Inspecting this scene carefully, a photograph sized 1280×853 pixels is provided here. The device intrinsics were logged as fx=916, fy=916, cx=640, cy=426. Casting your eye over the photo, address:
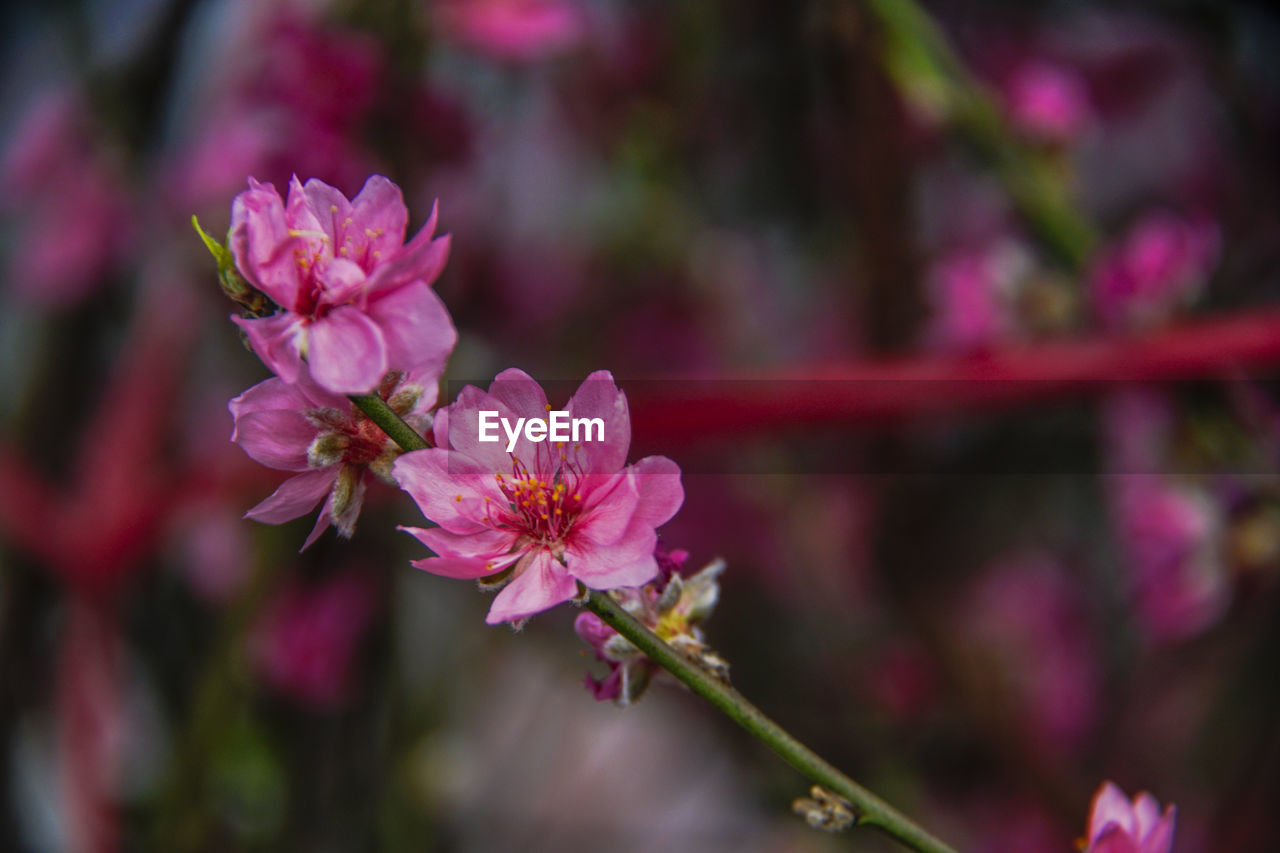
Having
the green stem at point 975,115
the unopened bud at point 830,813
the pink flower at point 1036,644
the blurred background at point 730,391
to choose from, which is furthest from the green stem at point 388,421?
the pink flower at point 1036,644

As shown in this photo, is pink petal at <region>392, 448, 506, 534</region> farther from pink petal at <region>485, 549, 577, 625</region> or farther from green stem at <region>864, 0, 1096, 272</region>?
green stem at <region>864, 0, 1096, 272</region>

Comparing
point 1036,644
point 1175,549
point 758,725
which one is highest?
point 758,725

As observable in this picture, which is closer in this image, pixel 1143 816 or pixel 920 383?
pixel 1143 816

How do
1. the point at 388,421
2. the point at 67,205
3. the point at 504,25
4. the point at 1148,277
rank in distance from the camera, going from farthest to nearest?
the point at 67,205 < the point at 504,25 < the point at 1148,277 < the point at 388,421

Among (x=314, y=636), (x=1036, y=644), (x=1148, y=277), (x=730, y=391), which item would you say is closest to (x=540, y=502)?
(x=730, y=391)

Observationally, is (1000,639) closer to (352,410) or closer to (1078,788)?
(1078,788)

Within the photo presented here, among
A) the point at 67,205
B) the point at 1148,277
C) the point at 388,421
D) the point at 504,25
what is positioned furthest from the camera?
the point at 67,205

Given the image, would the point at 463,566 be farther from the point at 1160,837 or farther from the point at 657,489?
the point at 1160,837

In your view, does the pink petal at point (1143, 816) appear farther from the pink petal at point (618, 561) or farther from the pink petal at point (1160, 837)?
the pink petal at point (618, 561)
